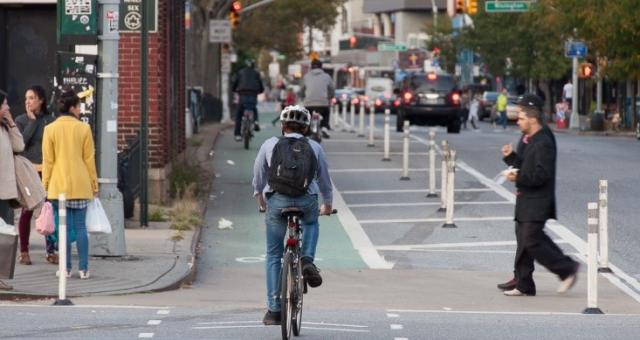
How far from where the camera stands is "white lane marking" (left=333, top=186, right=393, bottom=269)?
55.4ft

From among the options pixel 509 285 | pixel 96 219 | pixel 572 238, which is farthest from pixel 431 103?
pixel 96 219

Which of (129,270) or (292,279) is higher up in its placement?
(292,279)

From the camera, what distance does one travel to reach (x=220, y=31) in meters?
50.7

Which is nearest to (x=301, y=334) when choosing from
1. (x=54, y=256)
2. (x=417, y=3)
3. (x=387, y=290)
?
(x=387, y=290)

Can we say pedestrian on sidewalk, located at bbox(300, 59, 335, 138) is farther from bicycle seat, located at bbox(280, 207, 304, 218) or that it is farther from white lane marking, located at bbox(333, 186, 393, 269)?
bicycle seat, located at bbox(280, 207, 304, 218)

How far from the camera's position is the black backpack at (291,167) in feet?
35.8

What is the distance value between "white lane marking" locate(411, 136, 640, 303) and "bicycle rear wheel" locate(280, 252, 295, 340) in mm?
4670

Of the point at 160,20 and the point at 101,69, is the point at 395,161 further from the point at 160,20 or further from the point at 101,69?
the point at 101,69

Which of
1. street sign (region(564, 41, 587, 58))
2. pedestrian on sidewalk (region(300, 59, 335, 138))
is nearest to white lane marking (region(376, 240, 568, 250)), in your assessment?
pedestrian on sidewalk (region(300, 59, 335, 138))

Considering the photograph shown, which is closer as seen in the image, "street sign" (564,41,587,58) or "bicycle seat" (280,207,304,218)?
"bicycle seat" (280,207,304,218)

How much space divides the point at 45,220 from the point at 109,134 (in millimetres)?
2379

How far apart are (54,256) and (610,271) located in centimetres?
570

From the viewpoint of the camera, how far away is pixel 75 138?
14172mm

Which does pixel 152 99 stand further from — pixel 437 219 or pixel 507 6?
pixel 507 6
